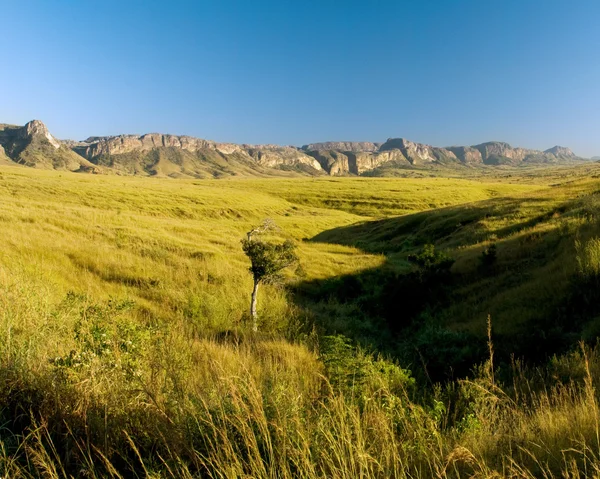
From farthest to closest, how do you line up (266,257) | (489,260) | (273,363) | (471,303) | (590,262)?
(489,260)
(471,303)
(266,257)
(590,262)
(273,363)

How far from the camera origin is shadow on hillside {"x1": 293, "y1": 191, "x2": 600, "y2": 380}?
773 centimetres

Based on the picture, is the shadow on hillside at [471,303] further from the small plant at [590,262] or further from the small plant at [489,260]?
the small plant at [590,262]

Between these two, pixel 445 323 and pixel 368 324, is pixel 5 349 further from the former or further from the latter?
pixel 445 323

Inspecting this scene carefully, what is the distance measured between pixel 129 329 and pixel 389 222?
37.8 metres

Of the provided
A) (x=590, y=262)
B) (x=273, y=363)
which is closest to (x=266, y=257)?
(x=273, y=363)

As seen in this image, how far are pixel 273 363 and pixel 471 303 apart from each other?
8.63 metres

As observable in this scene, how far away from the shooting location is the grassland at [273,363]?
8.82 ft

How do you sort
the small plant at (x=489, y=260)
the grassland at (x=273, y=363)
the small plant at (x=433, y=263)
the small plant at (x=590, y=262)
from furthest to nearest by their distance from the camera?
the small plant at (x=433, y=263) < the small plant at (x=489, y=260) < the small plant at (x=590, y=262) < the grassland at (x=273, y=363)

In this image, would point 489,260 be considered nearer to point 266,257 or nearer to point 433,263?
point 433,263

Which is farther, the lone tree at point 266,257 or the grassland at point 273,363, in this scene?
the lone tree at point 266,257

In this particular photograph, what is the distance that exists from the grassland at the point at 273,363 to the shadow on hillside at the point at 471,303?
10 cm

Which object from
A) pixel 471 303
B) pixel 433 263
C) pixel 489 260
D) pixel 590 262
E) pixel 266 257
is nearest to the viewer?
pixel 590 262

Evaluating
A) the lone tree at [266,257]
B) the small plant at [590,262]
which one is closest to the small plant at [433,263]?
the small plant at [590,262]

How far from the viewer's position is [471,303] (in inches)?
465
